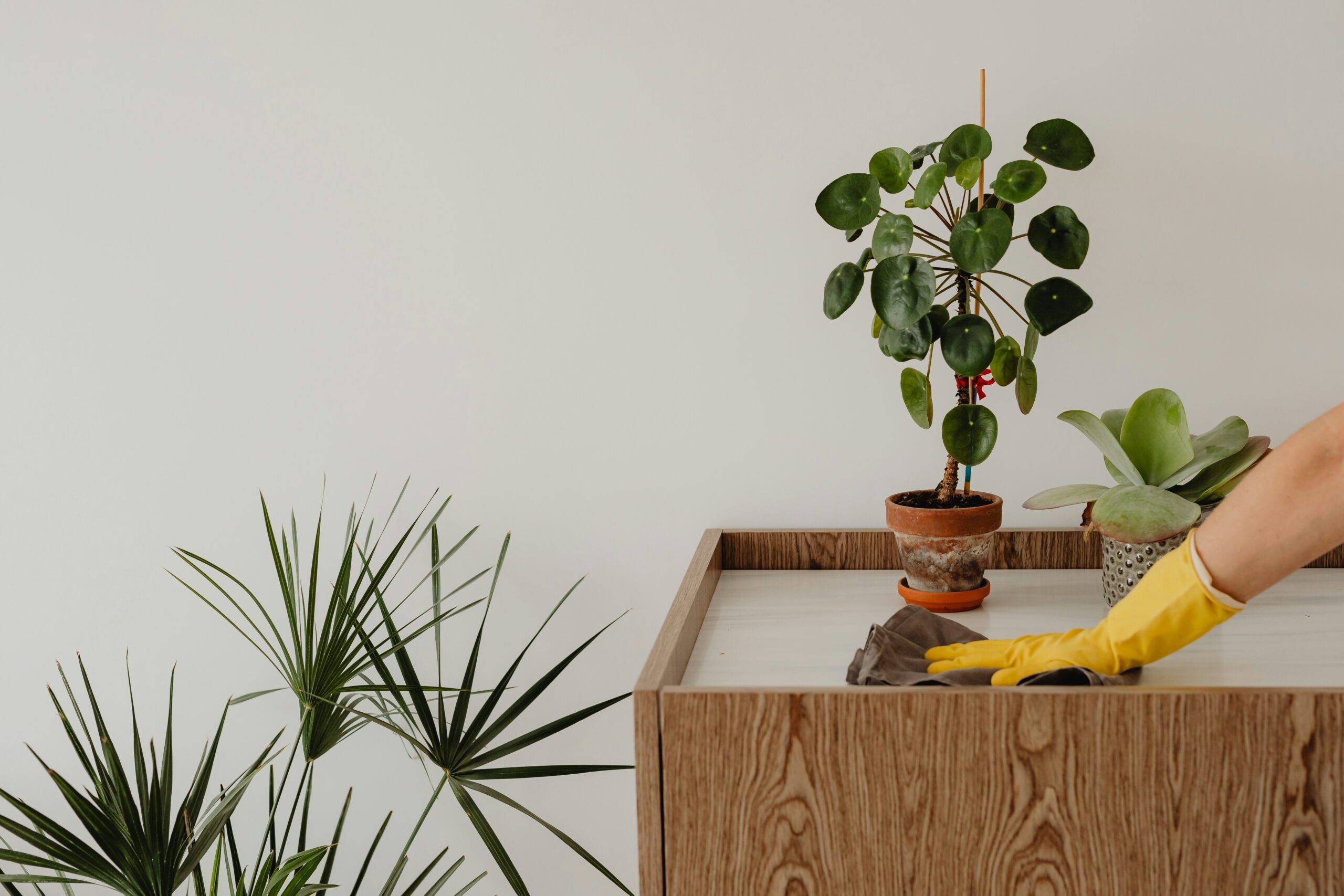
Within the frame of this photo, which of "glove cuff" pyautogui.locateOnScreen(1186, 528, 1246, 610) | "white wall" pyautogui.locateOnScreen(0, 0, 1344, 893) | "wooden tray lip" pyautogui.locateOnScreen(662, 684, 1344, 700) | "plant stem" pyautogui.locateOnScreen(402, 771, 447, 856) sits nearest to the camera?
"wooden tray lip" pyautogui.locateOnScreen(662, 684, 1344, 700)

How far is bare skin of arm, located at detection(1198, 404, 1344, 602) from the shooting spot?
93 cm

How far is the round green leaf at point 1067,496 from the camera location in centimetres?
128

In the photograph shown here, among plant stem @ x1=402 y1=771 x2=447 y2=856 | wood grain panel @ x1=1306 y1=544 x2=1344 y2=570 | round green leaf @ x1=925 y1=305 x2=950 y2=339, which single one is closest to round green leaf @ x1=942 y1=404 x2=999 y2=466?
round green leaf @ x1=925 y1=305 x2=950 y2=339

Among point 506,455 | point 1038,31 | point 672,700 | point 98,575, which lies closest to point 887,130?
point 1038,31

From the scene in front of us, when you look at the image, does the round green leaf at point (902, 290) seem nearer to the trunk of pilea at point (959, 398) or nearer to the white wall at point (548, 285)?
the trunk of pilea at point (959, 398)

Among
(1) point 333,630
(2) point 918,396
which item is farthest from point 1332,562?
(1) point 333,630

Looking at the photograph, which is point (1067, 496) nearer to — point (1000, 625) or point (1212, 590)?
point (1000, 625)

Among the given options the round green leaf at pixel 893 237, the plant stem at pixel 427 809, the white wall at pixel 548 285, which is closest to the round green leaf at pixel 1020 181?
the round green leaf at pixel 893 237

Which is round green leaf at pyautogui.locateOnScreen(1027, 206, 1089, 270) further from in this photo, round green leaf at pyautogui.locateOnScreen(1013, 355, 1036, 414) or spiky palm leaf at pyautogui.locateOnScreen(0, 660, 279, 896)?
spiky palm leaf at pyautogui.locateOnScreen(0, 660, 279, 896)

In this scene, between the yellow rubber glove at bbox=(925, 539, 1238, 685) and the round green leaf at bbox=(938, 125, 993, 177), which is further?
the round green leaf at bbox=(938, 125, 993, 177)

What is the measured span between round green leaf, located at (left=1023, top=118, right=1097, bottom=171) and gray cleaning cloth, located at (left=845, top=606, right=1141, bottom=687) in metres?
0.60

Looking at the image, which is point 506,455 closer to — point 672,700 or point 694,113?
point 694,113

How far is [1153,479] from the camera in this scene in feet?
4.15

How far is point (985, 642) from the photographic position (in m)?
1.14
